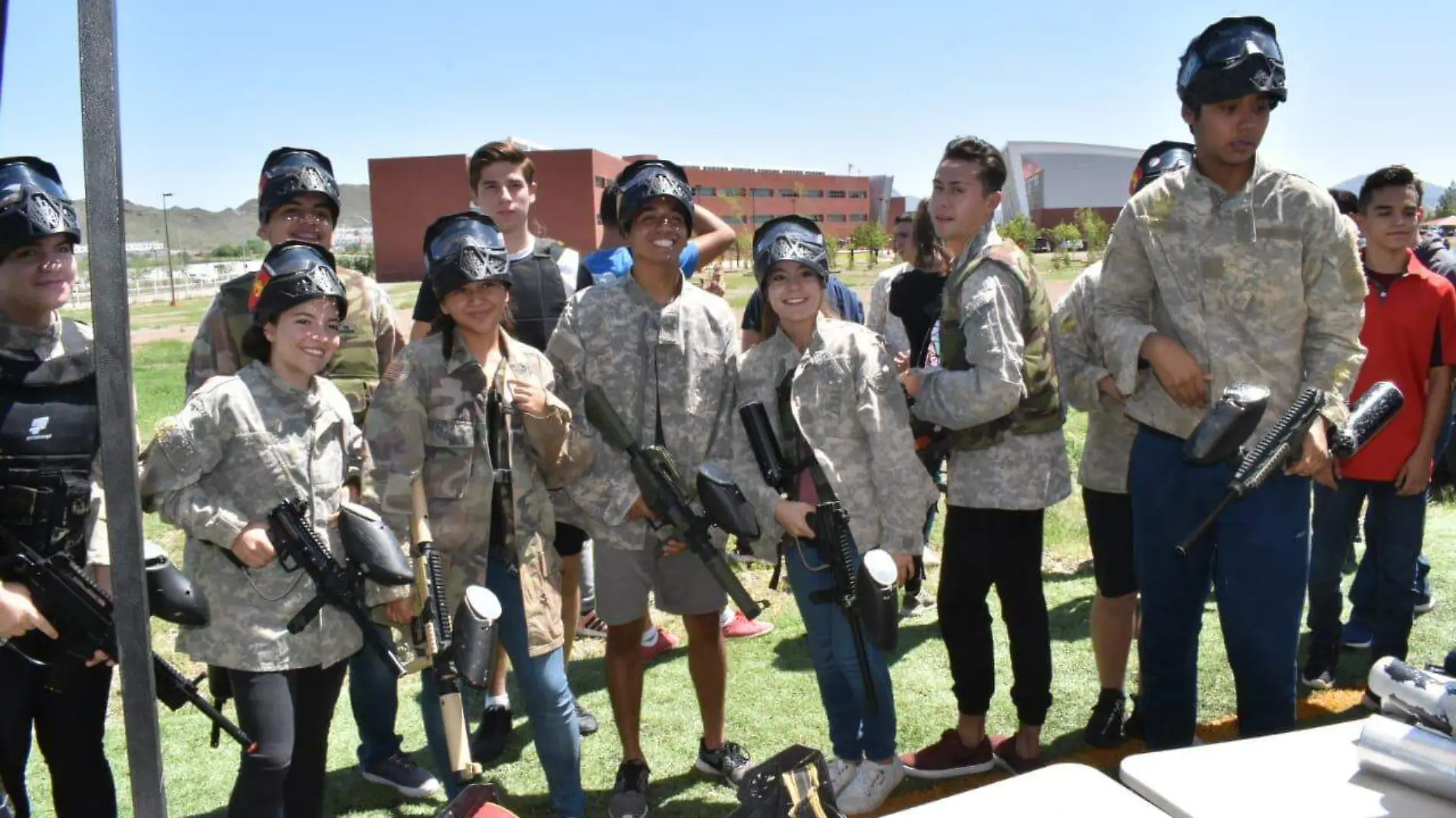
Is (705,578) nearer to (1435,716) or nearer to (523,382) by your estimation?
(523,382)

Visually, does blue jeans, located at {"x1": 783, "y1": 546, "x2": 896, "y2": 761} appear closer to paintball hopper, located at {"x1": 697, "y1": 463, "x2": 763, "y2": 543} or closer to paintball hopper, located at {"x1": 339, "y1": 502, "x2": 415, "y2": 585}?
paintball hopper, located at {"x1": 697, "y1": 463, "x2": 763, "y2": 543}

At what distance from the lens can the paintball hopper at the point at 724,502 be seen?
10.7 feet

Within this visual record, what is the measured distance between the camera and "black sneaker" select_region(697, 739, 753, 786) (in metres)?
3.93

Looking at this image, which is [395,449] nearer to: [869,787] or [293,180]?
[293,180]

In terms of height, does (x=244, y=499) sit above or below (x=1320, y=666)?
above

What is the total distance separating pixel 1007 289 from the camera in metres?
3.46

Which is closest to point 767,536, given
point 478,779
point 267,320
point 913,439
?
point 913,439

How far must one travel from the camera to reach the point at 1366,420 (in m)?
3.03

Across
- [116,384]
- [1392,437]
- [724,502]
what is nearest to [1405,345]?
[1392,437]

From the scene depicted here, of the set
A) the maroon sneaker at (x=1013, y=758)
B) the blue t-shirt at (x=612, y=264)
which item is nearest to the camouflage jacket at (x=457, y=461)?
the blue t-shirt at (x=612, y=264)

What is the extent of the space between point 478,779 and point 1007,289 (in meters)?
2.64

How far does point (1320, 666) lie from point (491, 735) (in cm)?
363

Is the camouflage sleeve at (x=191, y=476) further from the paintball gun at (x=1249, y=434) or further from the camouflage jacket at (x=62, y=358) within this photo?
the paintball gun at (x=1249, y=434)

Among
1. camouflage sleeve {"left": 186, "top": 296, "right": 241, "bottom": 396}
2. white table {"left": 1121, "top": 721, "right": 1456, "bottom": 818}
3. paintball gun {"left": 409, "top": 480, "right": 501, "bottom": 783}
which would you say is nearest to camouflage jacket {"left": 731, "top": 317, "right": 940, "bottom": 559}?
paintball gun {"left": 409, "top": 480, "right": 501, "bottom": 783}
